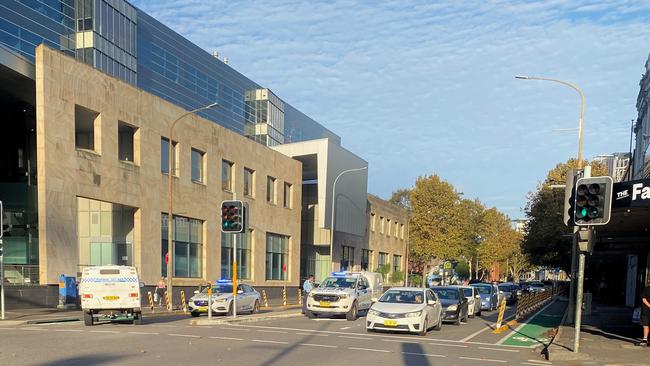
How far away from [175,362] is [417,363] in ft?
15.5

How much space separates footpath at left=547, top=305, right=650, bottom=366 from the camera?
12.6 meters

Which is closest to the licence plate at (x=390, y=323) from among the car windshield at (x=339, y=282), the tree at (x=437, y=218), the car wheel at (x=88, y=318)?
the car windshield at (x=339, y=282)

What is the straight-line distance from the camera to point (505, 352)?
1447cm

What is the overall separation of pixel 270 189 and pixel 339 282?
22754 mm

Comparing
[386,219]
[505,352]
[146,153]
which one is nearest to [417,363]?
[505,352]

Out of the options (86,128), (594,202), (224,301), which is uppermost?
(86,128)

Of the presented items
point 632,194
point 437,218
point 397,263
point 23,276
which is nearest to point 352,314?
point 632,194

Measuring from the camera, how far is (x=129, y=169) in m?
31.4

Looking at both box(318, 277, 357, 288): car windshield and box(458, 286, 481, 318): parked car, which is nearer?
box(318, 277, 357, 288): car windshield

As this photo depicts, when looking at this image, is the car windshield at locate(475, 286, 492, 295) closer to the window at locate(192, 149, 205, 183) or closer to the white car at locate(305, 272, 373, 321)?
the white car at locate(305, 272, 373, 321)

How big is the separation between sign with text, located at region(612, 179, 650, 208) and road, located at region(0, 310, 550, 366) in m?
4.16

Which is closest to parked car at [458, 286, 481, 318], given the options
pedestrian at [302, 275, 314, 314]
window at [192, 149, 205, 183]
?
pedestrian at [302, 275, 314, 314]

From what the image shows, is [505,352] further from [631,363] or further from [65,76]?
[65,76]

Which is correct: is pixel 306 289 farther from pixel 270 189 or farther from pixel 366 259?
pixel 366 259
